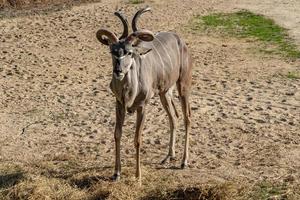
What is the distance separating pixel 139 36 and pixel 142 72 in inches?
19.0

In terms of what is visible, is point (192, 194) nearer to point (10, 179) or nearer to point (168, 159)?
point (168, 159)

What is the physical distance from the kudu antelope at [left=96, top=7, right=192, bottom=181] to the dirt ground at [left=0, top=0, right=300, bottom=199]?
0.71 metres

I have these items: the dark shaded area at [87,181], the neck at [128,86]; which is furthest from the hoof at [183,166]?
the neck at [128,86]

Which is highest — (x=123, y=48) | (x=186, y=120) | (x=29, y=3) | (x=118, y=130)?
(x=123, y=48)

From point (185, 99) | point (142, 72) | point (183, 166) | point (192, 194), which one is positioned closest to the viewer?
point (192, 194)

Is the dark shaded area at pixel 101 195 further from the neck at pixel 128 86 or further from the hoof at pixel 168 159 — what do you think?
the hoof at pixel 168 159

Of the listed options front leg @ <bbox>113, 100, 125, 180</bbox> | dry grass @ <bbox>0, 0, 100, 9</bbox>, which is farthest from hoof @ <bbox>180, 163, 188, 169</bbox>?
dry grass @ <bbox>0, 0, 100, 9</bbox>

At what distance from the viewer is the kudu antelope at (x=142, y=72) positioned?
6.60m

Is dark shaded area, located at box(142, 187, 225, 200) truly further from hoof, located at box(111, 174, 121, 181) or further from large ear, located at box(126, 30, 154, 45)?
large ear, located at box(126, 30, 154, 45)

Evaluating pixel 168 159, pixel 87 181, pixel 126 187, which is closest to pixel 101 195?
pixel 126 187

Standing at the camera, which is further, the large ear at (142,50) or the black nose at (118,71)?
the large ear at (142,50)

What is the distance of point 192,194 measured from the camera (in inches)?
260

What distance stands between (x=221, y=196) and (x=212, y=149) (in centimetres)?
178

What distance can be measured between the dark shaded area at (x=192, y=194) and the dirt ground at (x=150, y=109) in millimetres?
729
